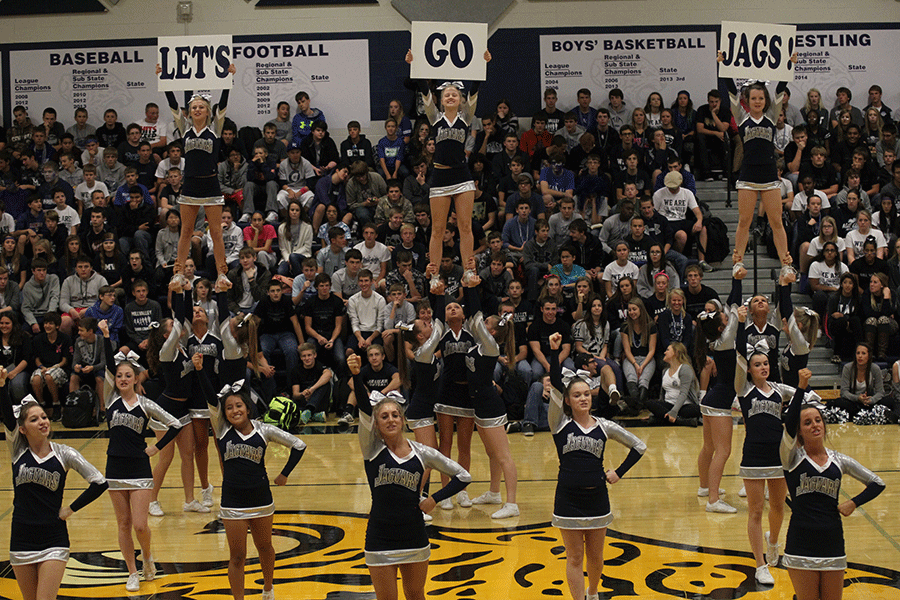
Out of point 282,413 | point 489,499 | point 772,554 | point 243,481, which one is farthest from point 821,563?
point 282,413

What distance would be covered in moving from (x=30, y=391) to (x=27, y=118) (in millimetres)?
6165

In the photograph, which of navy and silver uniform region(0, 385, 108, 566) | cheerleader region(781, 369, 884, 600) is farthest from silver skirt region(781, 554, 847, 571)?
navy and silver uniform region(0, 385, 108, 566)

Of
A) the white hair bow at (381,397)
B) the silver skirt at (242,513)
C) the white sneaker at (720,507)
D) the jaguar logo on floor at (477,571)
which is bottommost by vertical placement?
the jaguar logo on floor at (477,571)

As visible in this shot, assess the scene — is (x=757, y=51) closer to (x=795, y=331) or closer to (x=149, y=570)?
(x=795, y=331)

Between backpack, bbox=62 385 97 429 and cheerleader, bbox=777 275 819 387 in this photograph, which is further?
backpack, bbox=62 385 97 429

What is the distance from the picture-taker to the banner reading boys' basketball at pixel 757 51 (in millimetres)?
8781

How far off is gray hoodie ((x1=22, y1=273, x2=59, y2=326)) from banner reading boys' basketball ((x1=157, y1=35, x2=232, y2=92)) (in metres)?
5.95

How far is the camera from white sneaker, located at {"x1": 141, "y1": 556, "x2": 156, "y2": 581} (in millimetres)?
8250

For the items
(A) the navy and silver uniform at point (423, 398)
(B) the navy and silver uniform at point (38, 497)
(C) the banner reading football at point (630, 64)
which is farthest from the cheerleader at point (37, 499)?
(C) the banner reading football at point (630, 64)

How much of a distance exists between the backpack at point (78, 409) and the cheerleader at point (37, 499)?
20.3 ft

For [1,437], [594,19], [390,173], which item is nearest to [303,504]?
[1,437]

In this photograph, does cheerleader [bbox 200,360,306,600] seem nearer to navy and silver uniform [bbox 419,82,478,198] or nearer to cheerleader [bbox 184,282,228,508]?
cheerleader [bbox 184,282,228,508]

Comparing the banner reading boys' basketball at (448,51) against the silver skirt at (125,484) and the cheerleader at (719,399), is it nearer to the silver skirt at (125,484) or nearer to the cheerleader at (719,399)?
the cheerleader at (719,399)

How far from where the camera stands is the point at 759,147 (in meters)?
8.93
